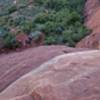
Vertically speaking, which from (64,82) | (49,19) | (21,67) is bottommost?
(49,19)

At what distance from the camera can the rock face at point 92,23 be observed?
29.0 ft

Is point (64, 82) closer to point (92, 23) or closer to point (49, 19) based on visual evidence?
point (92, 23)

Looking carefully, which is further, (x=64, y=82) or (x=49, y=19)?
(x=49, y=19)

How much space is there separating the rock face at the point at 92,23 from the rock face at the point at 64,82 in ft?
13.8

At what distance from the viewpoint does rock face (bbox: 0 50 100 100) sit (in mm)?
3793

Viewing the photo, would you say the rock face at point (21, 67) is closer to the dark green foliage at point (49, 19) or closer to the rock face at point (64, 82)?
the rock face at point (64, 82)

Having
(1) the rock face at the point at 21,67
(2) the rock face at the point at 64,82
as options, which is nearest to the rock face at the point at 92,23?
(1) the rock face at the point at 21,67

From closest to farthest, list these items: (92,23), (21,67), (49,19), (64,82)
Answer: (64,82) → (21,67) → (92,23) → (49,19)

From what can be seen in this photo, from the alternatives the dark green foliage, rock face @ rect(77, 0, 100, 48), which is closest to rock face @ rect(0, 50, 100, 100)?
rock face @ rect(77, 0, 100, 48)

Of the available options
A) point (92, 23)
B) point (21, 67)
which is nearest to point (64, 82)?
point (21, 67)

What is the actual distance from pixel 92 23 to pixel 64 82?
6.64m

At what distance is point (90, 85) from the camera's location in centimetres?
385

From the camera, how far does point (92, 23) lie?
10375 mm

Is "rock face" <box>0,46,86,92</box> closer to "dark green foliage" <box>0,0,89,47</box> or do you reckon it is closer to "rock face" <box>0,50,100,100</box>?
"rock face" <box>0,50,100,100</box>
